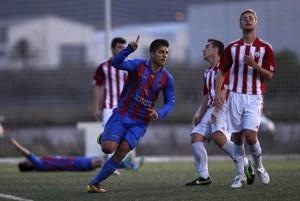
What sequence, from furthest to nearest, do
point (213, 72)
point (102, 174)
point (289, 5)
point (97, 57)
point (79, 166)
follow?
point (97, 57), point (289, 5), point (79, 166), point (213, 72), point (102, 174)

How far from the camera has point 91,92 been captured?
67.4 feet

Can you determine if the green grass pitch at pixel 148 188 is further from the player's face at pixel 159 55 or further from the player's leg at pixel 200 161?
the player's face at pixel 159 55

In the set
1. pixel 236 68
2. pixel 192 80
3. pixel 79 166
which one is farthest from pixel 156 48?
pixel 192 80

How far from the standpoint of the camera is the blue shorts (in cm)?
909

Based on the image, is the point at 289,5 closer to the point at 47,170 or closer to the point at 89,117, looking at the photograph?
the point at 89,117

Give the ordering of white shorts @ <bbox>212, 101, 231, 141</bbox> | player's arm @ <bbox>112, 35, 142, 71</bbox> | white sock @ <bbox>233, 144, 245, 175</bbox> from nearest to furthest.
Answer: player's arm @ <bbox>112, 35, 142, 71</bbox> < white sock @ <bbox>233, 144, 245, 175</bbox> < white shorts @ <bbox>212, 101, 231, 141</bbox>

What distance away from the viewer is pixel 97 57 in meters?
26.0

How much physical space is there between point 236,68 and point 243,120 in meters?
0.62

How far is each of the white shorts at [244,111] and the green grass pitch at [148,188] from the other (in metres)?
0.73

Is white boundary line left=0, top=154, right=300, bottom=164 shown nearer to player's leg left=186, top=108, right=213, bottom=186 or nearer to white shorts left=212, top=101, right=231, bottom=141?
player's leg left=186, top=108, right=213, bottom=186

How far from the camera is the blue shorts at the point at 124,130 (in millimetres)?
9086

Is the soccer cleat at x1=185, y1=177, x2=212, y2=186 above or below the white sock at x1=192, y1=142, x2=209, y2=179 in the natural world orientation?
below

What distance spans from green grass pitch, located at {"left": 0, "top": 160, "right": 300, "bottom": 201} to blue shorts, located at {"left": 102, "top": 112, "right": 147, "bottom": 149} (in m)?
0.61

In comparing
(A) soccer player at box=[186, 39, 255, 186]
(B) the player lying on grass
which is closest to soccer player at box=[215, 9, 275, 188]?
(A) soccer player at box=[186, 39, 255, 186]
